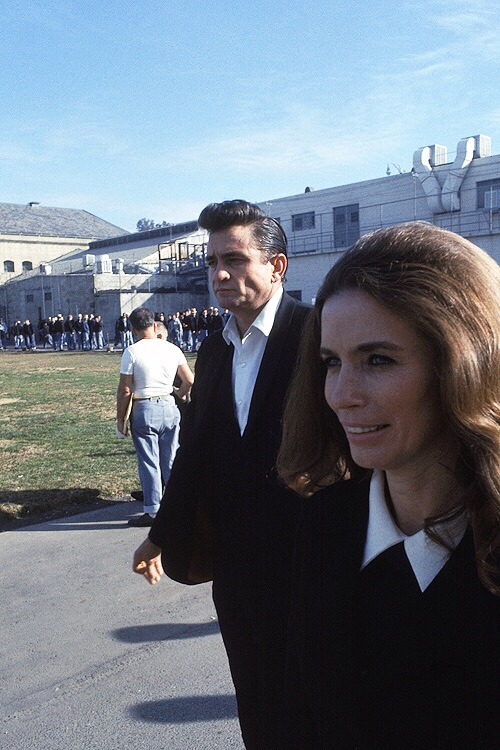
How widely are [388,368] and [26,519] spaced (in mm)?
6458

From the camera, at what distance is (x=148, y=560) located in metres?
2.74

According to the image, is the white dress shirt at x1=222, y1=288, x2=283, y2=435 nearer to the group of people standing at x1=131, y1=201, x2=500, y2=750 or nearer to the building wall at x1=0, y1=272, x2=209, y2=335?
the group of people standing at x1=131, y1=201, x2=500, y2=750

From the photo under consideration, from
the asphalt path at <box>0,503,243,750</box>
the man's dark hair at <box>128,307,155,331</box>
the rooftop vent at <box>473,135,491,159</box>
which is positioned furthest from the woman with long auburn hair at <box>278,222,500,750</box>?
the rooftop vent at <box>473,135,491,159</box>

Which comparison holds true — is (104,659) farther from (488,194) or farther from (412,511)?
(488,194)

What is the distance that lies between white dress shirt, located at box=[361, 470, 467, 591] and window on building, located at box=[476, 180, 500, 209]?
111 feet

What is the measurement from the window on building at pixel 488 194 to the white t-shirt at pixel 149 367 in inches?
1132

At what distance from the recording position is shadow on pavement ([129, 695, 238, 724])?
361 cm

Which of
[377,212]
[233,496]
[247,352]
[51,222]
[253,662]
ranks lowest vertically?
[253,662]

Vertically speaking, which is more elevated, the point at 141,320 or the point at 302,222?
the point at 302,222

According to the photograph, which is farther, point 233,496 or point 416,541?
point 233,496

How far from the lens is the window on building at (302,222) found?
135 ft

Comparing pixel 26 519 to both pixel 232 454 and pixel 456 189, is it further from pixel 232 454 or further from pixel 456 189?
pixel 456 189

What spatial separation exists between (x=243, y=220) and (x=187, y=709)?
2.28 meters

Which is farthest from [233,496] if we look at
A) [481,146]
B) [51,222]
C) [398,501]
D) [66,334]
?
[51,222]
